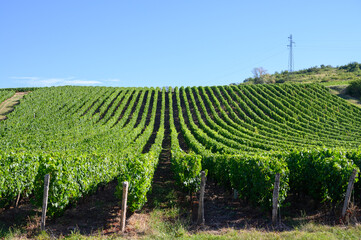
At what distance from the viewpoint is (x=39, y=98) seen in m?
52.0

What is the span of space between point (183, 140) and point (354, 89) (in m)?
39.4

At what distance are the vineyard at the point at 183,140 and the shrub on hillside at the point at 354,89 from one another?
5.03 m

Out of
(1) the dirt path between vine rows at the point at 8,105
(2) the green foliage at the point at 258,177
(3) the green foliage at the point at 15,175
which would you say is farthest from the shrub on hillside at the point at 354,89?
(1) the dirt path between vine rows at the point at 8,105

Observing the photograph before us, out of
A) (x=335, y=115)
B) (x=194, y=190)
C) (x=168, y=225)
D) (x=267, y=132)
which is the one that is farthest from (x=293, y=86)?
(x=168, y=225)

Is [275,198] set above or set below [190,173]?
below

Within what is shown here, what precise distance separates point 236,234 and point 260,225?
1.52m

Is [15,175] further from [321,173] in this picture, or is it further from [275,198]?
[321,173]

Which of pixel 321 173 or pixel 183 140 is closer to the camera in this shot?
pixel 321 173

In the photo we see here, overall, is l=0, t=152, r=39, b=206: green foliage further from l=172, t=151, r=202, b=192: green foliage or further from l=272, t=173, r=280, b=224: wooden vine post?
l=272, t=173, r=280, b=224: wooden vine post

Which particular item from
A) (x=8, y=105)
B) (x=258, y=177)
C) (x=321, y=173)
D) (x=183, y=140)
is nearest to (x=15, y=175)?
(x=258, y=177)

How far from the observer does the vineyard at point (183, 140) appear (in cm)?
1047

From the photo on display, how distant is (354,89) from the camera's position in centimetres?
5231

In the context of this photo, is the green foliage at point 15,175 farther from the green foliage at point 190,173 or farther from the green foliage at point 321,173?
the green foliage at point 321,173

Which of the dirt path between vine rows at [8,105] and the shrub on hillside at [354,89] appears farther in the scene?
the shrub on hillside at [354,89]
